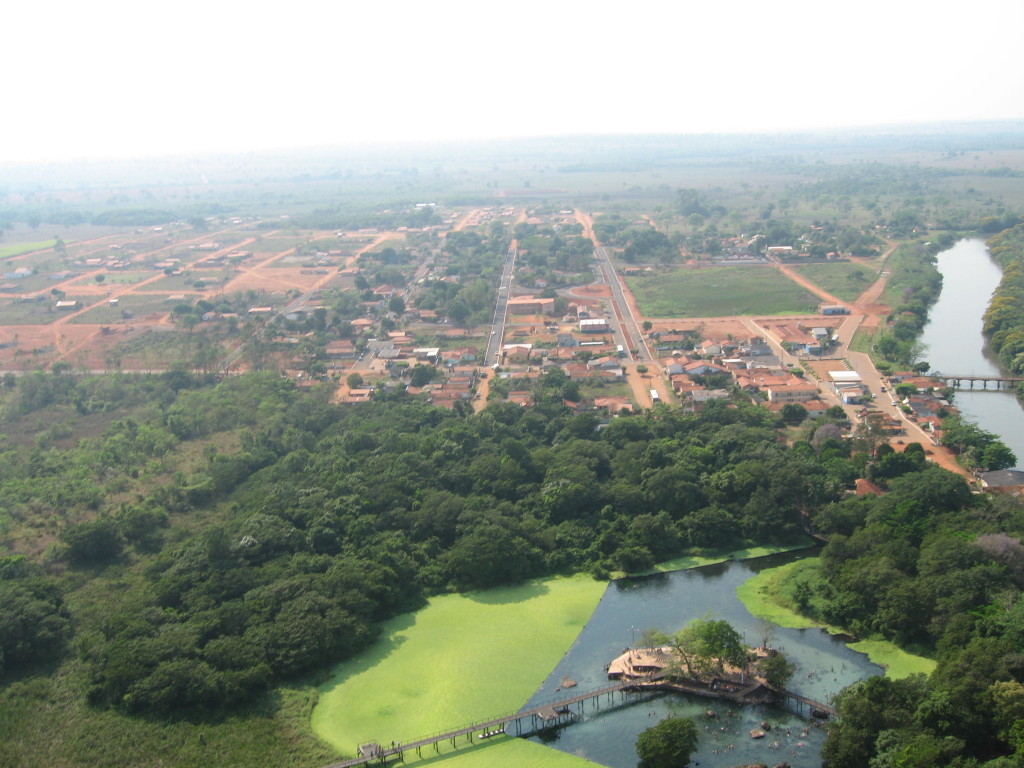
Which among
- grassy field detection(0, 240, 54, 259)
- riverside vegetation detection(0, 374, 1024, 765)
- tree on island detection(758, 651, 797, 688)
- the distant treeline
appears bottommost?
tree on island detection(758, 651, 797, 688)

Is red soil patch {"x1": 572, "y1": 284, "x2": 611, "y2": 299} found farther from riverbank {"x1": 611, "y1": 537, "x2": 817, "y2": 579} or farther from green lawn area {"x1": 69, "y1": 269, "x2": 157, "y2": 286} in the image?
green lawn area {"x1": 69, "y1": 269, "x2": 157, "y2": 286}

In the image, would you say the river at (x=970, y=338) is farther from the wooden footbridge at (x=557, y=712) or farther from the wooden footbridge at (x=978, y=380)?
the wooden footbridge at (x=557, y=712)

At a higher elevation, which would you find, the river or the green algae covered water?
the river

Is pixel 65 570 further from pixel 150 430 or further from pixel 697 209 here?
pixel 697 209

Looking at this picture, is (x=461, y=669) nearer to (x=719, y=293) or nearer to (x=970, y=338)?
(x=970, y=338)

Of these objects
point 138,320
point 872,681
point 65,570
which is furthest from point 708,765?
point 138,320

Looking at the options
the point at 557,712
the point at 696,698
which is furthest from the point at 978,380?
the point at 557,712

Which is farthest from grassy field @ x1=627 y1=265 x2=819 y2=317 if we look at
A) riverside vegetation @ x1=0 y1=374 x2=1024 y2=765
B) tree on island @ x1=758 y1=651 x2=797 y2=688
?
tree on island @ x1=758 y1=651 x2=797 y2=688
